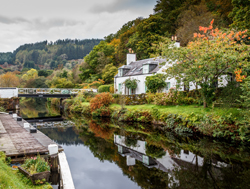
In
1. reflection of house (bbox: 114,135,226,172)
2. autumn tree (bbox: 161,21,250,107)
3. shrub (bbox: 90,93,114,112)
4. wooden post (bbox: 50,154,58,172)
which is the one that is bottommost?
reflection of house (bbox: 114,135,226,172)

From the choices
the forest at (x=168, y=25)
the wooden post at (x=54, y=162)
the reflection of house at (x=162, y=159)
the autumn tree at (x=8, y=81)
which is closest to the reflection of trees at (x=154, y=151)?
the reflection of house at (x=162, y=159)

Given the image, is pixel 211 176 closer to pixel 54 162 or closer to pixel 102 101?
pixel 54 162

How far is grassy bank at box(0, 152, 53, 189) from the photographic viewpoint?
14.7 ft

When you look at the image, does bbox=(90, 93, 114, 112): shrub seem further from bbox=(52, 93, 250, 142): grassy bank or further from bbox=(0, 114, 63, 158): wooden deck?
bbox=(0, 114, 63, 158): wooden deck

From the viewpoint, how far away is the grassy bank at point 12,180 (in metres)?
4.48

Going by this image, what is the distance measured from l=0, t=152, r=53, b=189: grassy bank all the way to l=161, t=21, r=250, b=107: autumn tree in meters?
11.6

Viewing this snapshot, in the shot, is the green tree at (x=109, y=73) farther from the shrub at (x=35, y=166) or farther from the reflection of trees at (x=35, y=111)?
the shrub at (x=35, y=166)

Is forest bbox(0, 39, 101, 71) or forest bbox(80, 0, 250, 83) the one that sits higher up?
forest bbox(0, 39, 101, 71)

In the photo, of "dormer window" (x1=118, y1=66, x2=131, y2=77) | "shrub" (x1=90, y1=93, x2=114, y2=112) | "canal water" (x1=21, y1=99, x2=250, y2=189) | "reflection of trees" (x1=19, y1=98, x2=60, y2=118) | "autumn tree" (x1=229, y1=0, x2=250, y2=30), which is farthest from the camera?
"dormer window" (x1=118, y1=66, x2=131, y2=77)

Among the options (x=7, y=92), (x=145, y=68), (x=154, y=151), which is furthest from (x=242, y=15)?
(x=7, y=92)

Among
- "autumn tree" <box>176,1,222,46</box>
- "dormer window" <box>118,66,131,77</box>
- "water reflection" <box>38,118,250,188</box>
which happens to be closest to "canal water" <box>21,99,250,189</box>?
"water reflection" <box>38,118,250,188</box>

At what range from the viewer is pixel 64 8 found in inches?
872

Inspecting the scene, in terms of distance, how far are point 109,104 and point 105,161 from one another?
15.6m

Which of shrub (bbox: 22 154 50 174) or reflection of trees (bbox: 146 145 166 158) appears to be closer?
shrub (bbox: 22 154 50 174)
